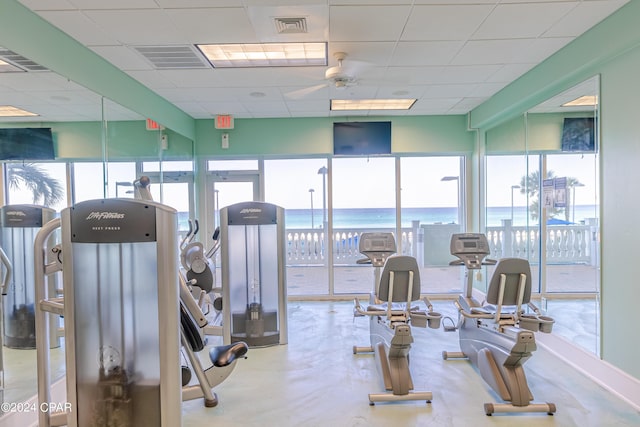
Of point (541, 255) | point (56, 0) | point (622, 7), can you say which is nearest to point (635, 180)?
point (622, 7)

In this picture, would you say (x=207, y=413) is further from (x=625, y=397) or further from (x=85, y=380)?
(x=625, y=397)

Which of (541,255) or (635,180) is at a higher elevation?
(635,180)

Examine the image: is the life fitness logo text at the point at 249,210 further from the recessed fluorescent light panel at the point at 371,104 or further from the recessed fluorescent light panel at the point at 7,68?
the recessed fluorescent light panel at the point at 7,68

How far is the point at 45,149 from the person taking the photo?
9.55 feet

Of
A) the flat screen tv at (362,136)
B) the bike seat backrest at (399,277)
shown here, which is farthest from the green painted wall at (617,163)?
the flat screen tv at (362,136)

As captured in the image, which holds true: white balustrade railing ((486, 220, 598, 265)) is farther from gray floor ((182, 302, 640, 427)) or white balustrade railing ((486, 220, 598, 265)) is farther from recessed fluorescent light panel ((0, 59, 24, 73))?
recessed fluorescent light panel ((0, 59, 24, 73))

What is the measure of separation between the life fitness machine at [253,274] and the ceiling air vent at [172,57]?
151 cm

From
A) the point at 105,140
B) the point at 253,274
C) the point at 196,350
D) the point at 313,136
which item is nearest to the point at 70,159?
the point at 105,140

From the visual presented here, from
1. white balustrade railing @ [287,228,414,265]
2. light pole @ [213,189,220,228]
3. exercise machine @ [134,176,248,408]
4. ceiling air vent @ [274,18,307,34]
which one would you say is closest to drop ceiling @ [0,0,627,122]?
ceiling air vent @ [274,18,307,34]

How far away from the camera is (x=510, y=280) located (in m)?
2.89

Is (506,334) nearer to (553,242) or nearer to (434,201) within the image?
(553,242)

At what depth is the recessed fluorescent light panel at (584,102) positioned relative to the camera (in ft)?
10.1

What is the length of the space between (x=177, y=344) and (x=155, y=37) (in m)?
2.49

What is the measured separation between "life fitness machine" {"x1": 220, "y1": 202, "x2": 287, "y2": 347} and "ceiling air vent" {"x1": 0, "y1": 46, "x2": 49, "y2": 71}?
2002 millimetres
